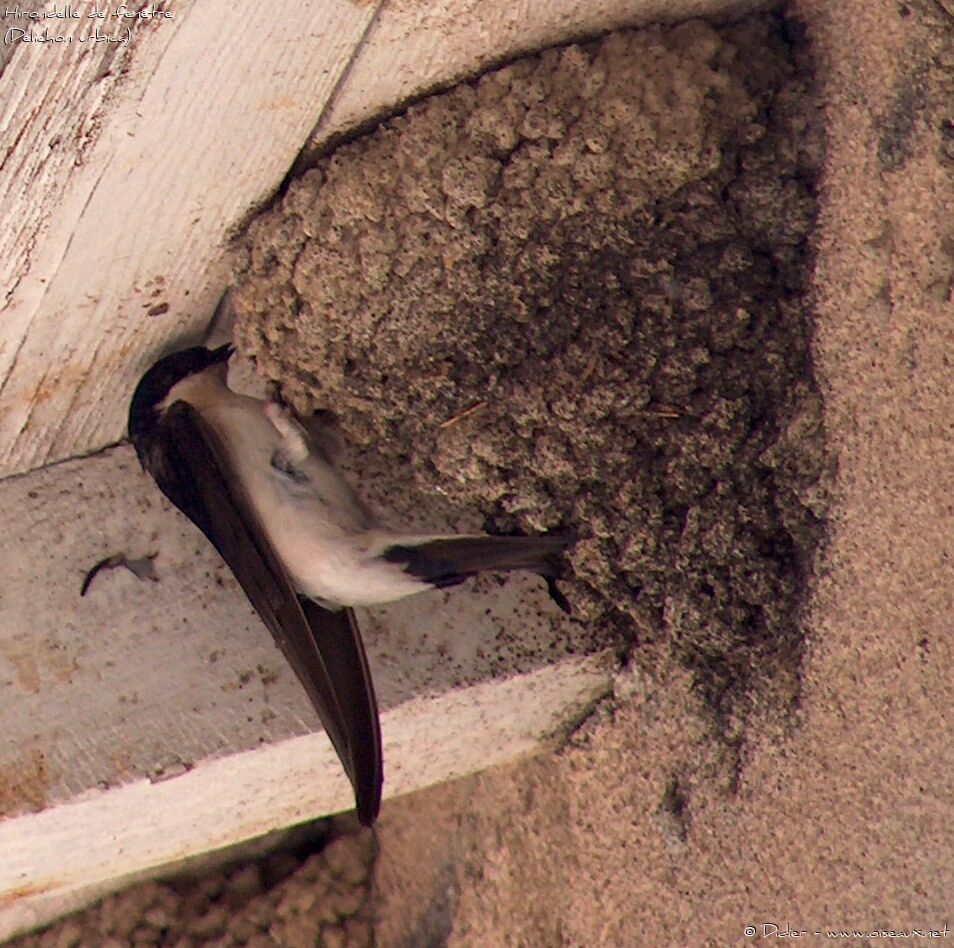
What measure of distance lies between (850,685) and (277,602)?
0.74 metres

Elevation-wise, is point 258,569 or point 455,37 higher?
point 455,37

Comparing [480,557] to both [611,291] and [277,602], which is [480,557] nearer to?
[277,602]

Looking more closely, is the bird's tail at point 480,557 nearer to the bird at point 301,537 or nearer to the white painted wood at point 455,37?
the bird at point 301,537

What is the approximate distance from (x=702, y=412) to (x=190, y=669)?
0.75 meters

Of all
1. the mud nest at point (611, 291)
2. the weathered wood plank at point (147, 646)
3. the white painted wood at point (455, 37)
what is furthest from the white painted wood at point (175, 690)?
the white painted wood at point (455, 37)

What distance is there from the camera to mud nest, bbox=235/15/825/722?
2357 millimetres

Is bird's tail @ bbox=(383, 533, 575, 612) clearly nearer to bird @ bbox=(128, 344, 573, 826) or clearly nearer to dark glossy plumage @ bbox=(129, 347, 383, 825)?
bird @ bbox=(128, 344, 573, 826)

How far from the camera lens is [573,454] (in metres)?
2.46

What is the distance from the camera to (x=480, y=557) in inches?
96.0

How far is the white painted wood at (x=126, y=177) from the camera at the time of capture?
2.00 meters

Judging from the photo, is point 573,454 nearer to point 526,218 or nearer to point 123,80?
point 526,218

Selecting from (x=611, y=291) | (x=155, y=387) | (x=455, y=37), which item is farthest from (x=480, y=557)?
(x=455, y=37)

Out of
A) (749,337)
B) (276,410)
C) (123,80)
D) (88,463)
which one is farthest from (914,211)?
(88,463)

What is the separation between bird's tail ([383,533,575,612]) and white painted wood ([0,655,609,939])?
143 mm
